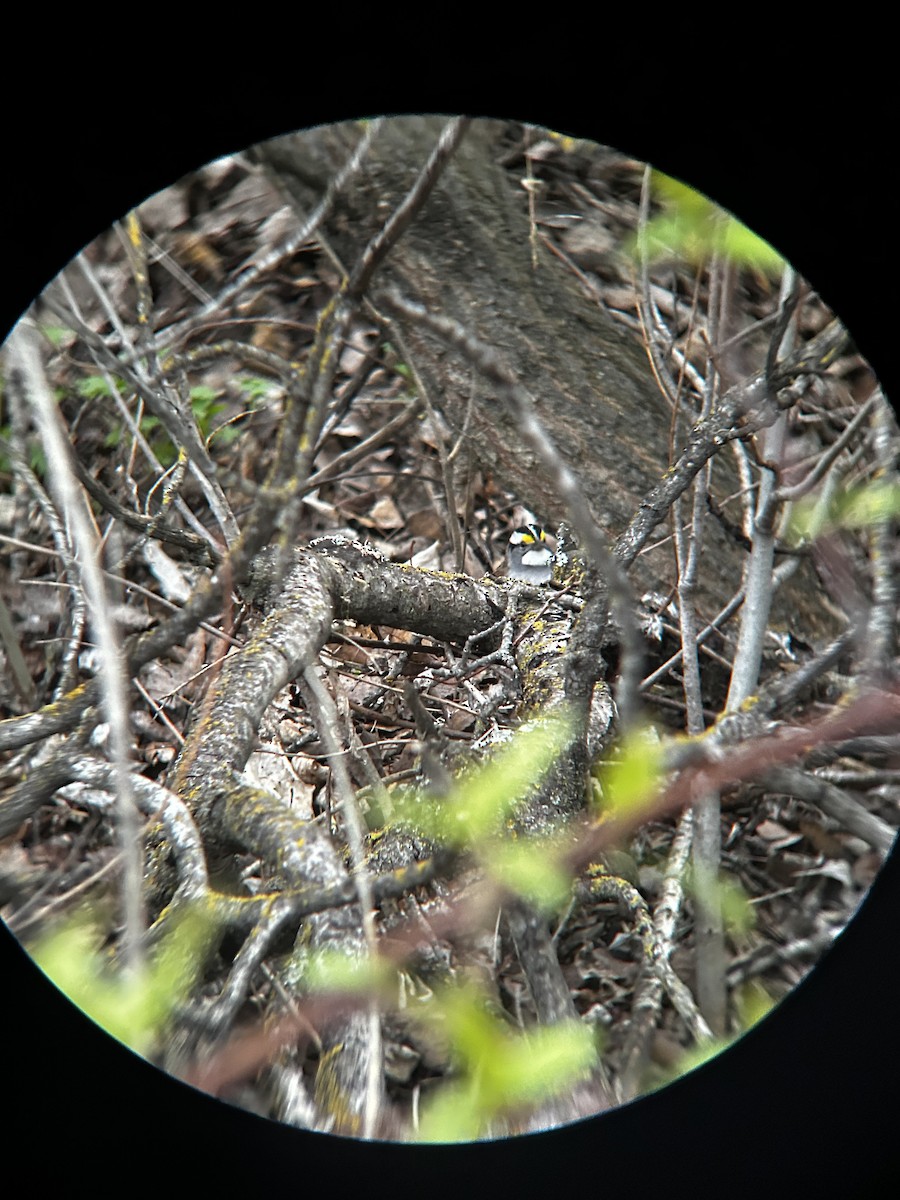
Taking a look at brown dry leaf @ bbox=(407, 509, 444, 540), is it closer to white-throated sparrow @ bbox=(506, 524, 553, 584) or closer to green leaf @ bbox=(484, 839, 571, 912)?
white-throated sparrow @ bbox=(506, 524, 553, 584)

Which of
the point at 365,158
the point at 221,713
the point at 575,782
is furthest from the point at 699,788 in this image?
the point at 365,158

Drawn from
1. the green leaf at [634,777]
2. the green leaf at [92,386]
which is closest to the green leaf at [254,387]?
the green leaf at [92,386]

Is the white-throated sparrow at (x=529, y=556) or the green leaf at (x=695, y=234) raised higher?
the green leaf at (x=695, y=234)

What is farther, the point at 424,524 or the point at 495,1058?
the point at 424,524

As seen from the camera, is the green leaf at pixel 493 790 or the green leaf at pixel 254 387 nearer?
the green leaf at pixel 493 790

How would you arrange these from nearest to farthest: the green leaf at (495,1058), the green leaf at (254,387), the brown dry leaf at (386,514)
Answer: the green leaf at (495,1058) < the green leaf at (254,387) < the brown dry leaf at (386,514)

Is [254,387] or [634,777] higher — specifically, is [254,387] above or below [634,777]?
above

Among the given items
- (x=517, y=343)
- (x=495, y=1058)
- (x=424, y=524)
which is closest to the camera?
(x=495, y=1058)

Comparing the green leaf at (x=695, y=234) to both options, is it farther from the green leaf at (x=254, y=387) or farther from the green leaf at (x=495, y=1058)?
the green leaf at (x=495, y=1058)

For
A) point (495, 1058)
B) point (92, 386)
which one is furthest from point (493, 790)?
point (92, 386)

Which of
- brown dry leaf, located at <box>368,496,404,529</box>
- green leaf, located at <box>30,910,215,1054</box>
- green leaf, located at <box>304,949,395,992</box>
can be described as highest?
brown dry leaf, located at <box>368,496,404,529</box>

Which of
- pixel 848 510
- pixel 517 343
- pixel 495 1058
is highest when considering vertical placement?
pixel 517 343

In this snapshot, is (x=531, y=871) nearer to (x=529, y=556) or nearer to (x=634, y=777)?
(x=634, y=777)

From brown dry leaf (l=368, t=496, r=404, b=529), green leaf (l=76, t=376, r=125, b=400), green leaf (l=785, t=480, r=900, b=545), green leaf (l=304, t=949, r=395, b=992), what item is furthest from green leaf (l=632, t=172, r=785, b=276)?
green leaf (l=304, t=949, r=395, b=992)
